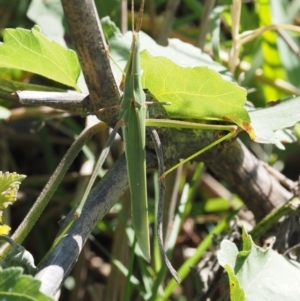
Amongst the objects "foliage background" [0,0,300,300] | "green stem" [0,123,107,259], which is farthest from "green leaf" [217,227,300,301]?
"foliage background" [0,0,300,300]

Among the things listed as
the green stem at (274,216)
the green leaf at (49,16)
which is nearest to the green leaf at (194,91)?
the green stem at (274,216)

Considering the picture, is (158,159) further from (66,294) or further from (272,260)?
(66,294)

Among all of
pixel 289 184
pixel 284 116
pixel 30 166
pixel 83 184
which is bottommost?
pixel 30 166

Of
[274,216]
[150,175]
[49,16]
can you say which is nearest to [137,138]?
[274,216]

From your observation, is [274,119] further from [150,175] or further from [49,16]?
[150,175]

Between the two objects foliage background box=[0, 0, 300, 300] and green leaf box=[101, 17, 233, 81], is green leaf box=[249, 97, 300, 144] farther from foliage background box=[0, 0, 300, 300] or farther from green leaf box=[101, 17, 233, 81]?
foliage background box=[0, 0, 300, 300]

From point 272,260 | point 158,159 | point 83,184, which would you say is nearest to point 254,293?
point 272,260

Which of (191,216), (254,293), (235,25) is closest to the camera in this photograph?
(254,293)

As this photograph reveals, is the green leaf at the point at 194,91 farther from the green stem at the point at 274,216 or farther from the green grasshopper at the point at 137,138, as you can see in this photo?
the green stem at the point at 274,216
